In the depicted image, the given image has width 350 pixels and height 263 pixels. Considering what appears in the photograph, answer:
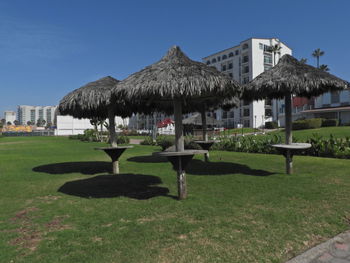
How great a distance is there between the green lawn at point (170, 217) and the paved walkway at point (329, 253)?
0.47 ft

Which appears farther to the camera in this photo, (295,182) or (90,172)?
(90,172)

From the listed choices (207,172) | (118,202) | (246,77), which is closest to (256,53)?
(246,77)

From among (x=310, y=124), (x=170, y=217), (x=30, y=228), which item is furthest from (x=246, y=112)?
(x=30, y=228)

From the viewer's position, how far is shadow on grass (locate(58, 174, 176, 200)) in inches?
255

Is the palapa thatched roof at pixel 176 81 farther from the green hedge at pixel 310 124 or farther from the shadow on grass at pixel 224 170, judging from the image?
the green hedge at pixel 310 124

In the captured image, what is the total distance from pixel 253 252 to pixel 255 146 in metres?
12.4

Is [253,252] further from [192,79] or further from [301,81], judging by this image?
[301,81]

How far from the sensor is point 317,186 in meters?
6.81

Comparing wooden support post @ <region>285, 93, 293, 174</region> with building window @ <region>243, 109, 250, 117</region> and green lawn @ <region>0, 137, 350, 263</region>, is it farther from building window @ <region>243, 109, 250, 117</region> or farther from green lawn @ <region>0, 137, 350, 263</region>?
building window @ <region>243, 109, 250, 117</region>

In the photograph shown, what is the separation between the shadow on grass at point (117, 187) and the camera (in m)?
6.48

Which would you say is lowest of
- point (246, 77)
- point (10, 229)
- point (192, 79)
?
point (10, 229)

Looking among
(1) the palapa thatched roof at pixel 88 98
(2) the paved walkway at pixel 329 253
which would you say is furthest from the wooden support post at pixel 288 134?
(1) the palapa thatched roof at pixel 88 98

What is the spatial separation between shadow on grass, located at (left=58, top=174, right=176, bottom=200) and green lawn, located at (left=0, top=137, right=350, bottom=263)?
3 centimetres

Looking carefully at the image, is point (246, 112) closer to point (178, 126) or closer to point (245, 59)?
point (245, 59)
